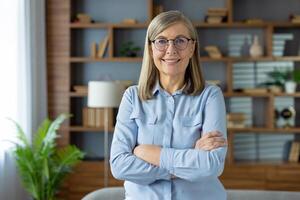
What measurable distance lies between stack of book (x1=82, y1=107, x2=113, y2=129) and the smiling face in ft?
9.73

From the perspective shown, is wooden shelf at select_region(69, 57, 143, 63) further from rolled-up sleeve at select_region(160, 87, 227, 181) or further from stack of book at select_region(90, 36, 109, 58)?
rolled-up sleeve at select_region(160, 87, 227, 181)

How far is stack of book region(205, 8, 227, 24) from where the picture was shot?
14.6 feet

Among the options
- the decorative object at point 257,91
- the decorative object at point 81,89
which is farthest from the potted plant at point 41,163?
the decorative object at point 257,91

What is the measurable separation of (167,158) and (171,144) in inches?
2.3

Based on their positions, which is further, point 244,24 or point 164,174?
point 244,24

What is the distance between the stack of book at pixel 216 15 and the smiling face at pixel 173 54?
2930mm

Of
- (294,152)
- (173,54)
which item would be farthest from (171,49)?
(294,152)

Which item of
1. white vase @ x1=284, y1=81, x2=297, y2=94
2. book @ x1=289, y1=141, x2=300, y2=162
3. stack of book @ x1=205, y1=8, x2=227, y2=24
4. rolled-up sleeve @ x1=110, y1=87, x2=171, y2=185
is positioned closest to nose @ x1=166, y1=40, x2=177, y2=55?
rolled-up sleeve @ x1=110, y1=87, x2=171, y2=185

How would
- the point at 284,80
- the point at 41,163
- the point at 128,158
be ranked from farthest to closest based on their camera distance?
1. the point at 284,80
2. the point at 41,163
3. the point at 128,158

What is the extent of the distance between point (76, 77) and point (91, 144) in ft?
2.47

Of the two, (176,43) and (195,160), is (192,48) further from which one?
(195,160)

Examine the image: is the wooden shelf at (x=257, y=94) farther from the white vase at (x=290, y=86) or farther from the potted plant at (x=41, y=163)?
the potted plant at (x=41, y=163)

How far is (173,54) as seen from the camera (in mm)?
1596

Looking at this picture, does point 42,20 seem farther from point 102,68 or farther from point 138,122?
point 138,122
